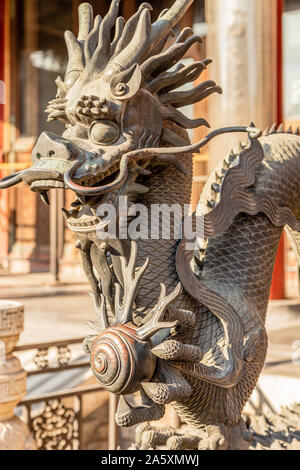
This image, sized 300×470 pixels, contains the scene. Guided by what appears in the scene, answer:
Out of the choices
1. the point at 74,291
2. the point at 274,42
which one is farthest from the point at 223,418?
the point at 74,291

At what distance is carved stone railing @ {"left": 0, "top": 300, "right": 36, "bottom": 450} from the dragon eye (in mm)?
1100

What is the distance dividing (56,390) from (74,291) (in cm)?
361

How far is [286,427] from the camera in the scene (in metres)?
1.08

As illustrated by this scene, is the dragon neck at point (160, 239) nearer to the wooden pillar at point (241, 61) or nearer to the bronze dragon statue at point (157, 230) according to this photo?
the bronze dragon statue at point (157, 230)

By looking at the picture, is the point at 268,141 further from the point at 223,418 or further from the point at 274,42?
the point at 274,42

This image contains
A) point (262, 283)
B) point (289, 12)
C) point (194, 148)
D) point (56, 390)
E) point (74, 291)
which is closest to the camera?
point (194, 148)

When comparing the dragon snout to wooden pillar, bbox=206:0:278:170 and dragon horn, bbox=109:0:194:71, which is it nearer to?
dragon horn, bbox=109:0:194:71

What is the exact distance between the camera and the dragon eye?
2.29ft

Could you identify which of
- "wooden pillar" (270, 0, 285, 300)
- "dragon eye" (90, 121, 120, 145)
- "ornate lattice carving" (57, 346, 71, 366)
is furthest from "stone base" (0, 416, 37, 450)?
"wooden pillar" (270, 0, 285, 300)

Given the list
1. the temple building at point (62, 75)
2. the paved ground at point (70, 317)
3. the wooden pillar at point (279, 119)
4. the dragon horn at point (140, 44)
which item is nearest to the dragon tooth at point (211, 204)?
the dragon horn at point (140, 44)

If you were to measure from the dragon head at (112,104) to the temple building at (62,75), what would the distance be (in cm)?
227

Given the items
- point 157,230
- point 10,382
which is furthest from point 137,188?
point 10,382

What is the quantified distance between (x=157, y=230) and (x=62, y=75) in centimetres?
548

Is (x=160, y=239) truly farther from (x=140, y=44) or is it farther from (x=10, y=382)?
(x=10, y=382)
